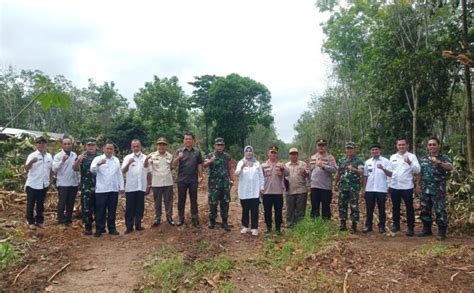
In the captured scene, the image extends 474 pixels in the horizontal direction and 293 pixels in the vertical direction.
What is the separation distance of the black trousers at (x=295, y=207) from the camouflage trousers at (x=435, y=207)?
2044 millimetres

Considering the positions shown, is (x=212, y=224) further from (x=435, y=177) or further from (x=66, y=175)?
(x=435, y=177)

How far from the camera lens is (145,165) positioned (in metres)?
7.36

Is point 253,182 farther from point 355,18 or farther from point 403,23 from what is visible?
point 355,18

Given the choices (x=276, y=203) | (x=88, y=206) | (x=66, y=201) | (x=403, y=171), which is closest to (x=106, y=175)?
(x=88, y=206)

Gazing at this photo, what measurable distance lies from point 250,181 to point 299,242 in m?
1.37

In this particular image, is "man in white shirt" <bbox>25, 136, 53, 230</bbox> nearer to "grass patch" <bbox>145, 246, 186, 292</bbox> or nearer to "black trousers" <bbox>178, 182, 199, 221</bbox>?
"black trousers" <bbox>178, 182, 199, 221</bbox>

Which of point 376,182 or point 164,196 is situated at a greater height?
point 376,182

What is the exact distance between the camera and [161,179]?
7426 mm

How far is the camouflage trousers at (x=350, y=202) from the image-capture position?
7.26m

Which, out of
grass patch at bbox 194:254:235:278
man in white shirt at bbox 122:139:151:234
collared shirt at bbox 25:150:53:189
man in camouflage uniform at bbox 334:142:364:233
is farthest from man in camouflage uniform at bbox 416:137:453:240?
collared shirt at bbox 25:150:53:189

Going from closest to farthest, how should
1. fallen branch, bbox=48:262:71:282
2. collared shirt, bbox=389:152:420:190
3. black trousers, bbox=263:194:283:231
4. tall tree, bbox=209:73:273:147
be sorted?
fallen branch, bbox=48:262:71:282 < collared shirt, bbox=389:152:420:190 < black trousers, bbox=263:194:283:231 < tall tree, bbox=209:73:273:147

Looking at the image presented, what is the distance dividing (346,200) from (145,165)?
148 inches

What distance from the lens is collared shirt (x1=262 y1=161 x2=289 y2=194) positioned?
7.18 metres

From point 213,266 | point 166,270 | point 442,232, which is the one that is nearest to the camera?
point 166,270
